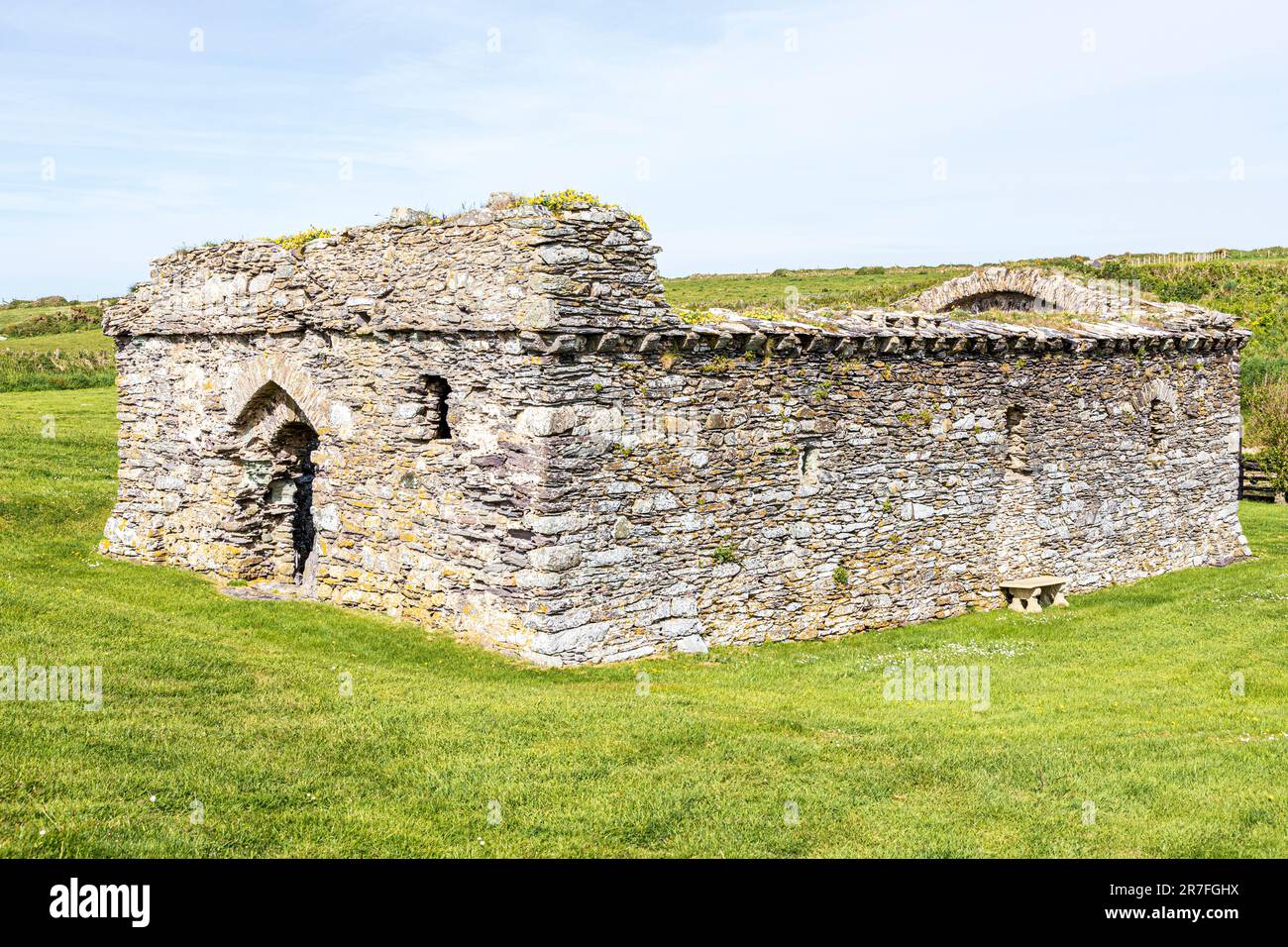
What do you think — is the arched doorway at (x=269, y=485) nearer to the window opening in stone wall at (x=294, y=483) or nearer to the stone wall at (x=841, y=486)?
the window opening in stone wall at (x=294, y=483)

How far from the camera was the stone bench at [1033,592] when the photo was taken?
57.1ft

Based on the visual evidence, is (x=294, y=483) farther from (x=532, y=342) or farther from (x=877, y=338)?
(x=877, y=338)

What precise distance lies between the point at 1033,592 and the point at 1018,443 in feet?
7.93

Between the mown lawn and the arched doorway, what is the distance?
1.41 meters

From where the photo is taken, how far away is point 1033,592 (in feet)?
57.3

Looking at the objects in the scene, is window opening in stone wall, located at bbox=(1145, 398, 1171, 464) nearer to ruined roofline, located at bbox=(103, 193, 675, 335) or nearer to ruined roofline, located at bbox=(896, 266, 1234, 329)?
ruined roofline, located at bbox=(896, 266, 1234, 329)

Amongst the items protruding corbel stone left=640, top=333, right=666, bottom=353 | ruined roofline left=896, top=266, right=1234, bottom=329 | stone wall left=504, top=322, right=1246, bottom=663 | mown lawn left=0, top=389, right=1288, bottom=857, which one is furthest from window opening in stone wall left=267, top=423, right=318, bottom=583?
ruined roofline left=896, top=266, right=1234, bottom=329

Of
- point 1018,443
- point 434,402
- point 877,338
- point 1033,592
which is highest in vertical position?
point 877,338

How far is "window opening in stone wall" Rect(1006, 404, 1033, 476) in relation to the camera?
1766cm

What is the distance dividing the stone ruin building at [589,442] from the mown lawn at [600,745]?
0.88 meters

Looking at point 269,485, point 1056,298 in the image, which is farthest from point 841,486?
point 1056,298

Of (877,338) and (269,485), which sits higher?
(877,338)
